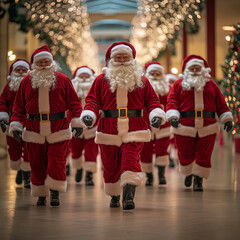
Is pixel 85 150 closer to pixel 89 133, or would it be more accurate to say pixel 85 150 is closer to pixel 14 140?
pixel 89 133

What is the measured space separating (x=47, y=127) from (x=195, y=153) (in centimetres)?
291

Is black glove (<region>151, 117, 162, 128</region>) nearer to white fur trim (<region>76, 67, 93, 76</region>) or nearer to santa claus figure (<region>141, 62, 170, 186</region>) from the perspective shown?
santa claus figure (<region>141, 62, 170, 186</region>)

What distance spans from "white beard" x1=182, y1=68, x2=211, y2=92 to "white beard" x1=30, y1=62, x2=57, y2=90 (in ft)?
8.30

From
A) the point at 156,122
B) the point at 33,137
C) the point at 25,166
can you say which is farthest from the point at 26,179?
the point at 156,122

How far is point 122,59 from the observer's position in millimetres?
9328

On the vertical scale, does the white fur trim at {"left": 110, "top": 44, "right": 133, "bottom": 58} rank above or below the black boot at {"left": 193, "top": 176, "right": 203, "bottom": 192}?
above

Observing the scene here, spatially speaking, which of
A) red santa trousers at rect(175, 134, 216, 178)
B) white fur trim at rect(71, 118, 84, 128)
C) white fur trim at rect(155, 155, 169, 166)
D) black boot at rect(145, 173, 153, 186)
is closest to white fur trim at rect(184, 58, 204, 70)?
red santa trousers at rect(175, 134, 216, 178)

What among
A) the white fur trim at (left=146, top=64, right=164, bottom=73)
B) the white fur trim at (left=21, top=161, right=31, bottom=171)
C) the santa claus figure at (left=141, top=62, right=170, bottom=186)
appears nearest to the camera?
the white fur trim at (left=21, top=161, right=31, bottom=171)

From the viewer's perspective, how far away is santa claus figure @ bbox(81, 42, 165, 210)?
8.93 metres

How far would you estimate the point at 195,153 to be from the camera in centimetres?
1112

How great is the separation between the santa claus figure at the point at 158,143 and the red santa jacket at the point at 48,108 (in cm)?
287

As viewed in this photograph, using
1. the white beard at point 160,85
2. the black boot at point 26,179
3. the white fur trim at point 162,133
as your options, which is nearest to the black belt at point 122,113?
the black boot at point 26,179

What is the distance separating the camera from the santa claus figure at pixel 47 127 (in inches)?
359

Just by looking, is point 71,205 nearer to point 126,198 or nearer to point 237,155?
point 126,198
